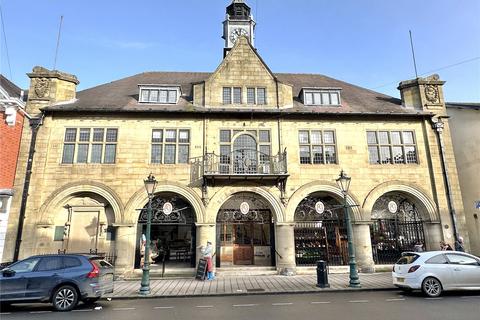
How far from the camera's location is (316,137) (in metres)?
17.8

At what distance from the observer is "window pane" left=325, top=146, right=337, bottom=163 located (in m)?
17.5

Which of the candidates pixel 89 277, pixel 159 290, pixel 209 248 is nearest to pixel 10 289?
pixel 89 277

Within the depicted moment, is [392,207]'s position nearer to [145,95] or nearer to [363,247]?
[363,247]

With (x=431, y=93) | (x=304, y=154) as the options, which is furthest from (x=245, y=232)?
(x=431, y=93)

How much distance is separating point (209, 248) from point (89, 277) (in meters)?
6.37

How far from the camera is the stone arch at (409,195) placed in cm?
1680

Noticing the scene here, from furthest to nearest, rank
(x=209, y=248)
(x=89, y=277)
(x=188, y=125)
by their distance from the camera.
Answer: (x=188, y=125) → (x=209, y=248) → (x=89, y=277)

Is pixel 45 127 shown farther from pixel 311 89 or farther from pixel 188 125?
pixel 311 89

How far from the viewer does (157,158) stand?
17.0 metres

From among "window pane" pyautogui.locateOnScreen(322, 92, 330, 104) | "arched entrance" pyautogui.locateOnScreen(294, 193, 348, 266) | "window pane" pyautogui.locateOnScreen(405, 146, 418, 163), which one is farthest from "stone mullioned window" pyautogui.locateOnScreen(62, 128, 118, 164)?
"window pane" pyautogui.locateOnScreen(405, 146, 418, 163)

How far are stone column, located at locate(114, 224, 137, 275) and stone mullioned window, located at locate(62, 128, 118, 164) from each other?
3.98 meters

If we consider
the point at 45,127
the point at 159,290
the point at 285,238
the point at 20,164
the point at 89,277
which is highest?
the point at 45,127

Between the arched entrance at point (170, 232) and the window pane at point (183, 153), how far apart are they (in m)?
2.04

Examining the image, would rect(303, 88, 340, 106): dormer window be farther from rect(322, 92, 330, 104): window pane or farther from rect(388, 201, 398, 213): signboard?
rect(388, 201, 398, 213): signboard
